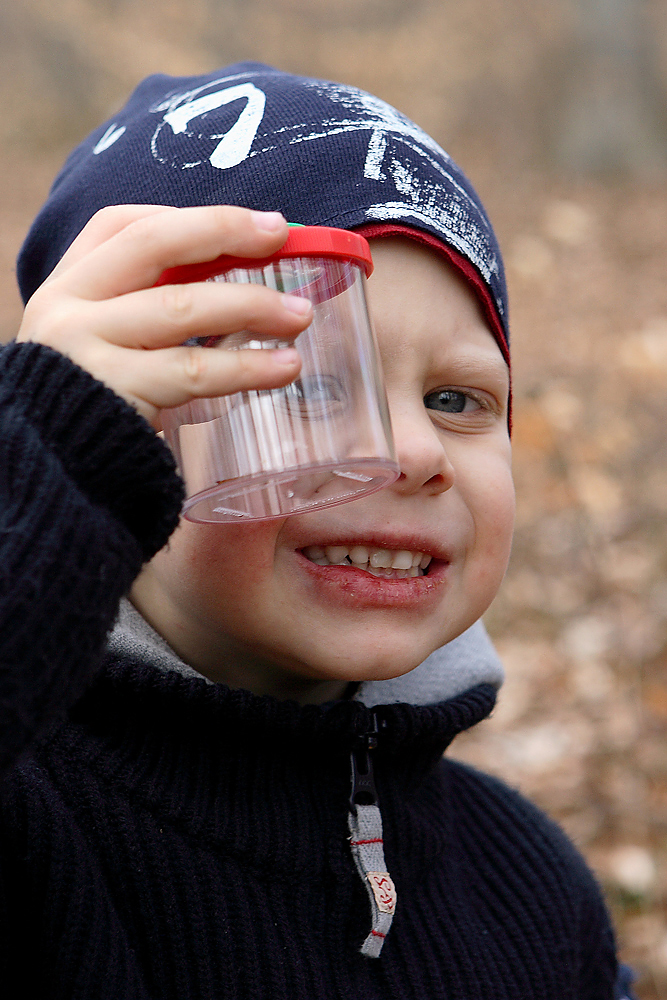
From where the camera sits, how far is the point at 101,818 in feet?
4.21

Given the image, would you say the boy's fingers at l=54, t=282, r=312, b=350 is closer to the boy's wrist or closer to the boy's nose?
the boy's wrist

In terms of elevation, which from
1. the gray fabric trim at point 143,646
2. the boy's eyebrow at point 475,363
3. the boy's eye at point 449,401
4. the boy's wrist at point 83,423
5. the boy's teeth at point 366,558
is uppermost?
the boy's eyebrow at point 475,363

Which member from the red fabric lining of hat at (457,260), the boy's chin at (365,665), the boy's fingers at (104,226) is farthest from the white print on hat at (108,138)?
the boy's chin at (365,665)

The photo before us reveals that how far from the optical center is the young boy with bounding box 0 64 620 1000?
100cm

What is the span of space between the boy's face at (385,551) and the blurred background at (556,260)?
67.7 inches

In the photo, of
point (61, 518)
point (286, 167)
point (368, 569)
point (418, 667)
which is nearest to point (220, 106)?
point (286, 167)

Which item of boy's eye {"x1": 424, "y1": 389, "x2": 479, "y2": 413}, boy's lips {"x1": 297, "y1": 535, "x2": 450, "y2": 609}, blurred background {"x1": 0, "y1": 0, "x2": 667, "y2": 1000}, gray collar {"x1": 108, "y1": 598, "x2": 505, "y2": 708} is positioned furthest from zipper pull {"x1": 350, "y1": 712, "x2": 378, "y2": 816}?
blurred background {"x1": 0, "y1": 0, "x2": 667, "y2": 1000}

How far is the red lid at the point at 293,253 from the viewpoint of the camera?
1.05m

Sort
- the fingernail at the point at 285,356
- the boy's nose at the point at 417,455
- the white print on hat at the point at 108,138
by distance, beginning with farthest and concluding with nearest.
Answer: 1. the white print on hat at the point at 108,138
2. the boy's nose at the point at 417,455
3. the fingernail at the point at 285,356

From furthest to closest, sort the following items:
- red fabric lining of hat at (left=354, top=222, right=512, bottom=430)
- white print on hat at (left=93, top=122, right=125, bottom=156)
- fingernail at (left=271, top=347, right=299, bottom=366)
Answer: white print on hat at (left=93, top=122, right=125, bottom=156)
red fabric lining of hat at (left=354, top=222, right=512, bottom=430)
fingernail at (left=271, top=347, right=299, bottom=366)

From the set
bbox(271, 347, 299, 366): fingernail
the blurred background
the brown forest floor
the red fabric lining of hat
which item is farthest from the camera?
the blurred background

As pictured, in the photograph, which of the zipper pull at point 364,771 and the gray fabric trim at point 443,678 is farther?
the gray fabric trim at point 443,678

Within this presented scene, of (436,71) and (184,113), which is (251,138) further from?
(436,71)

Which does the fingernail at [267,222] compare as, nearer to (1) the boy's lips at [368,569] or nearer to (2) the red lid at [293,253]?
(2) the red lid at [293,253]
